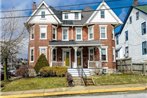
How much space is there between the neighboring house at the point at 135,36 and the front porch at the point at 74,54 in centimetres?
690

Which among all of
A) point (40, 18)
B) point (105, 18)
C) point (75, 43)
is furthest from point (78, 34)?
point (40, 18)

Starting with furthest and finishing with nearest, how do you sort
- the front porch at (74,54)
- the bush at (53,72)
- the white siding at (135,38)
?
the white siding at (135,38), the front porch at (74,54), the bush at (53,72)

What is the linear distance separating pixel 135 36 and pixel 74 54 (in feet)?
34.3

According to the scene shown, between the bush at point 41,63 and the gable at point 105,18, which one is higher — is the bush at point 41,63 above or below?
below

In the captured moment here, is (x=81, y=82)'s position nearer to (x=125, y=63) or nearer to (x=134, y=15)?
(x=125, y=63)

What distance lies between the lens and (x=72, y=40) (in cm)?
3859

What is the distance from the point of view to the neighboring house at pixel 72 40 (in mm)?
37312

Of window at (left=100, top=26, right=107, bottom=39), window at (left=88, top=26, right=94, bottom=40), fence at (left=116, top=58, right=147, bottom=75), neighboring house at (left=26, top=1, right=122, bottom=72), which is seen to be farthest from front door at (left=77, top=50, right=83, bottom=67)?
fence at (left=116, top=58, right=147, bottom=75)

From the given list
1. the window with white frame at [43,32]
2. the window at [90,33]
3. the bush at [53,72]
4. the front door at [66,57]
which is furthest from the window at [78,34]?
the bush at [53,72]

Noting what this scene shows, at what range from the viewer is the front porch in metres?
36.9

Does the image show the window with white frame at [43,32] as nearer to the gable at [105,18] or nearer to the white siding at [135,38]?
the gable at [105,18]

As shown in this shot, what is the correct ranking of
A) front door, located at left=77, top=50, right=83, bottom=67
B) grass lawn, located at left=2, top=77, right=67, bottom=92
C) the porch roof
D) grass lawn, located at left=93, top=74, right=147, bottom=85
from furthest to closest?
1. front door, located at left=77, top=50, right=83, bottom=67
2. the porch roof
3. grass lawn, located at left=93, top=74, right=147, bottom=85
4. grass lawn, located at left=2, top=77, right=67, bottom=92

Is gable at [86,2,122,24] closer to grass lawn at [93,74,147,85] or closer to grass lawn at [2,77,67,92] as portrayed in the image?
grass lawn at [93,74,147,85]

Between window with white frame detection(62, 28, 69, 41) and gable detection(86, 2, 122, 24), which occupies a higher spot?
gable detection(86, 2, 122, 24)
